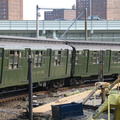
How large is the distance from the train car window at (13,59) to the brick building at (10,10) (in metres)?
174

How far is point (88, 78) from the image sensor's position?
26.5 meters

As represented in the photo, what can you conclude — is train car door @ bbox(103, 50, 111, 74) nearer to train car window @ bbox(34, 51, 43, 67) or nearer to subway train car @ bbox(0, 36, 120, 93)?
subway train car @ bbox(0, 36, 120, 93)

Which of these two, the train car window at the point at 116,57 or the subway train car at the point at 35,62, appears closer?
the subway train car at the point at 35,62

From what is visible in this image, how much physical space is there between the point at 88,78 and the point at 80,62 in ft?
8.33

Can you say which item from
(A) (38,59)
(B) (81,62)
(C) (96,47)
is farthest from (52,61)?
(C) (96,47)

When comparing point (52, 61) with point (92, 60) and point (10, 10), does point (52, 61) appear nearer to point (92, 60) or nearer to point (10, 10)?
point (92, 60)

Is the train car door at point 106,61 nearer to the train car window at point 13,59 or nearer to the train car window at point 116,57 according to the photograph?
the train car window at point 116,57

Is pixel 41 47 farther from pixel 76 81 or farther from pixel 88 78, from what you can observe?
pixel 88 78

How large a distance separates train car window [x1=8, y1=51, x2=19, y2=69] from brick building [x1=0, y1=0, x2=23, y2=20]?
570 ft

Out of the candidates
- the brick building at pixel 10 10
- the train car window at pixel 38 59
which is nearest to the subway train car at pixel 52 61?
the train car window at pixel 38 59

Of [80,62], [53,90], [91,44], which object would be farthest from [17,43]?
[91,44]

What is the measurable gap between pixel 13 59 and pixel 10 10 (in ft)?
585

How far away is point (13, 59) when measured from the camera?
57.4 ft

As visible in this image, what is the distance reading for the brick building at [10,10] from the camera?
190625 millimetres
